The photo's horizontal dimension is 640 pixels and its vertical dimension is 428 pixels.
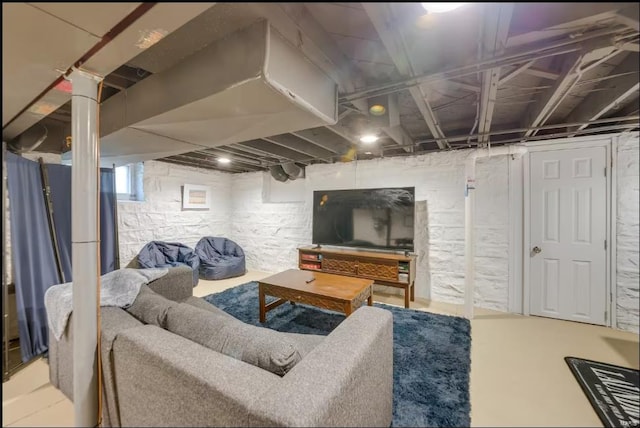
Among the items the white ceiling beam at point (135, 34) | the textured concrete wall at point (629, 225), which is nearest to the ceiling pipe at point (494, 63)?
the textured concrete wall at point (629, 225)

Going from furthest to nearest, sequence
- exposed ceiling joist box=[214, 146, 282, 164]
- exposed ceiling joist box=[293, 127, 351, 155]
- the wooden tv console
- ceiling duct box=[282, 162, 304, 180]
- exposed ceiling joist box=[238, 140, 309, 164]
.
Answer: ceiling duct box=[282, 162, 304, 180], exposed ceiling joist box=[214, 146, 282, 164], exposed ceiling joist box=[238, 140, 309, 164], the wooden tv console, exposed ceiling joist box=[293, 127, 351, 155]

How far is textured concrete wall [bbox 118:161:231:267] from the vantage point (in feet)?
11.4

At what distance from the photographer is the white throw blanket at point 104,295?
4.05 feet

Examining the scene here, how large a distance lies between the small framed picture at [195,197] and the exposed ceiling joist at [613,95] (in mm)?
4507

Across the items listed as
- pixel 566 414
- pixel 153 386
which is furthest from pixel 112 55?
pixel 566 414

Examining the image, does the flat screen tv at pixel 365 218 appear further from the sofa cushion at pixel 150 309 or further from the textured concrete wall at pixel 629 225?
the sofa cushion at pixel 150 309

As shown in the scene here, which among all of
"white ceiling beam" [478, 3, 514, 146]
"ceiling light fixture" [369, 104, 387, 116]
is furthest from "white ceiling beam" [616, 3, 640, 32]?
"ceiling light fixture" [369, 104, 387, 116]

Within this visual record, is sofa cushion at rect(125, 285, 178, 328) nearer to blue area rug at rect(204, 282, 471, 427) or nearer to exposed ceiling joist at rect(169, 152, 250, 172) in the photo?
blue area rug at rect(204, 282, 471, 427)

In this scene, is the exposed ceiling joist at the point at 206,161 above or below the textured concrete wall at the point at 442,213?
above

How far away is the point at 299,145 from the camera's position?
302 centimetres

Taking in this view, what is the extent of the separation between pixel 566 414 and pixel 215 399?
1119mm

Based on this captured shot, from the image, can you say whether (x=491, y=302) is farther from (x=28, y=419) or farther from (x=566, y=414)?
(x=28, y=419)

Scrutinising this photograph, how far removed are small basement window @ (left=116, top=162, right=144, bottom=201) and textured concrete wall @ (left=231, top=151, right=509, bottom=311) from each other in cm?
225

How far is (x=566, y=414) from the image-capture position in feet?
2.70
